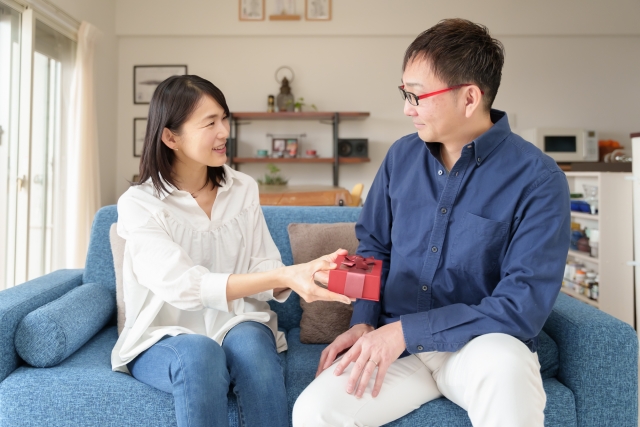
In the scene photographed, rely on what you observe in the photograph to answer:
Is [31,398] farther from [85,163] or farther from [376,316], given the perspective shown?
[85,163]

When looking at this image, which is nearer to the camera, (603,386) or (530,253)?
(530,253)

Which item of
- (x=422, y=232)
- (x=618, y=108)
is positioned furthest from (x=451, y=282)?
(x=618, y=108)

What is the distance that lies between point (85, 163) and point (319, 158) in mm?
2244

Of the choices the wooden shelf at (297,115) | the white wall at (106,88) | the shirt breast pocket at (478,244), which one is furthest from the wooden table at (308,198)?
the white wall at (106,88)

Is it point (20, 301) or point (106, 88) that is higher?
point (106, 88)

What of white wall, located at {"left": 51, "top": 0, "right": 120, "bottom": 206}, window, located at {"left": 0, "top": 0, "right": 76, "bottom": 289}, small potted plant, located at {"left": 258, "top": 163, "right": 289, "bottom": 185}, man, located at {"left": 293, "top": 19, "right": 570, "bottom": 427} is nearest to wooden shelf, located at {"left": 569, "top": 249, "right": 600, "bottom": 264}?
small potted plant, located at {"left": 258, "top": 163, "right": 289, "bottom": 185}

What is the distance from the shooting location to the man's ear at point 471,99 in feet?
4.63

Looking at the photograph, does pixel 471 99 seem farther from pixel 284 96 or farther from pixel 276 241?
pixel 284 96

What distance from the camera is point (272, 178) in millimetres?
5363

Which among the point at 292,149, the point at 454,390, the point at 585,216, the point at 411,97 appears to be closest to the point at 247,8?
the point at 292,149

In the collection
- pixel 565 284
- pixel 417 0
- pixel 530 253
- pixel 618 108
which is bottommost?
pixel 565 284

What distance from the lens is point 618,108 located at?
6035mm

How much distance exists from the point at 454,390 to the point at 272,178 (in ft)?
13.9

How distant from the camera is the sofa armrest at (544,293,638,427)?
140 centimetres
